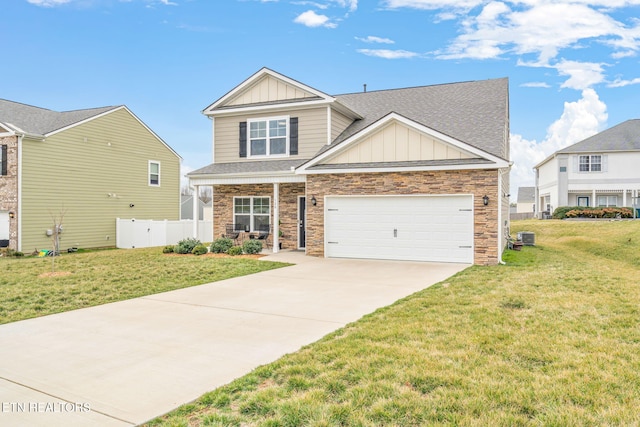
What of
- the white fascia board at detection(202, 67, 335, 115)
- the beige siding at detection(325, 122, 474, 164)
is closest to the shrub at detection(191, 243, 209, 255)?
the beige siding at detection(325, 122, 474, 164)

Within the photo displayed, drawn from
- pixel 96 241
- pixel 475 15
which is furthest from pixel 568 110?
pixel 96 241

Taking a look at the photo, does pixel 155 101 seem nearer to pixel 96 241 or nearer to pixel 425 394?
pixel 96 241

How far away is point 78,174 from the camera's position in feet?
65.9

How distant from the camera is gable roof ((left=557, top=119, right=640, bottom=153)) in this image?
32250mm

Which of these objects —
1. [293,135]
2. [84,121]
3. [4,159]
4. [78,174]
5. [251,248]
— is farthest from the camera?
[84,121]

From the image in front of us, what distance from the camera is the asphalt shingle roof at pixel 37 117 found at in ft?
61.1

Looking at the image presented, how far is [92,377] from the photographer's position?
4.39 m

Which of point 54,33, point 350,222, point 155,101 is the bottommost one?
point 350,222

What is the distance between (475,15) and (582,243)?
36.5ft

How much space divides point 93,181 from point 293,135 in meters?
10.6

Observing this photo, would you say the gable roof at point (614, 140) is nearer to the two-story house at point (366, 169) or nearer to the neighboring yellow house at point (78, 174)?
the two-story house at point (366, 169)

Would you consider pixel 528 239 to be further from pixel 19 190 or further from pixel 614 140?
pixel 19 190

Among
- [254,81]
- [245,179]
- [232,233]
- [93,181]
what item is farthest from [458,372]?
[93,181]

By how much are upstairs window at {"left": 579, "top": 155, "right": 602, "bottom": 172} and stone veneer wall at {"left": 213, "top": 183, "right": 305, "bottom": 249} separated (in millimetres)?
26587
